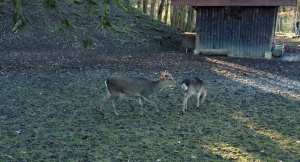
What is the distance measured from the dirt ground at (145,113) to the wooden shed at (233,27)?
1.96m

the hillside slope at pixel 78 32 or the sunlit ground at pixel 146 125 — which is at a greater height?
the hillside slope at pixel 78 32

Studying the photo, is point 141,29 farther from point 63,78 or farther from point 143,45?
point 63,78

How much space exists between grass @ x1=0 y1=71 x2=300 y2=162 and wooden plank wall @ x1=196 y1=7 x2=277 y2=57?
7.77 m

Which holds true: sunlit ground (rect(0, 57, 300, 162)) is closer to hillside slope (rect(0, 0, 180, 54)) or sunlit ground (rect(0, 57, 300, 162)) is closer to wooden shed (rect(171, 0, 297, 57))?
hillside slope (rect(0, 0, 180, 54))

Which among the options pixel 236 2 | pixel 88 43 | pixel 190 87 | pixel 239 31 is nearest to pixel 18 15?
pixel 88 43

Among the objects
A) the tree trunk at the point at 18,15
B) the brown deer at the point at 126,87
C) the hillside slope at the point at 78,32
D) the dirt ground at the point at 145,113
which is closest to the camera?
the dirt ground at the point at 145,113

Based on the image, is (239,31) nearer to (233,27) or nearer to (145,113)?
(233,27)

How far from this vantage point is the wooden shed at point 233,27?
56.2 feet

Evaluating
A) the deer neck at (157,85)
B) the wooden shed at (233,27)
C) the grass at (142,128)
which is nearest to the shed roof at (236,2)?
the wooden shed at (233,27)

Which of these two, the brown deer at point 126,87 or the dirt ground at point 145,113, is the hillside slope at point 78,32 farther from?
the brown deer at point 126,87

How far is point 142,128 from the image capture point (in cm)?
720

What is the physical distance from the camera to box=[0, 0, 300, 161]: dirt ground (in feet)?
19.7

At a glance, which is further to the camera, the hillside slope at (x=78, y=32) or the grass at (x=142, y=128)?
the hillside slope at (x=78, y=32)

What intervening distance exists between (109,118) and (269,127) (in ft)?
11.1
